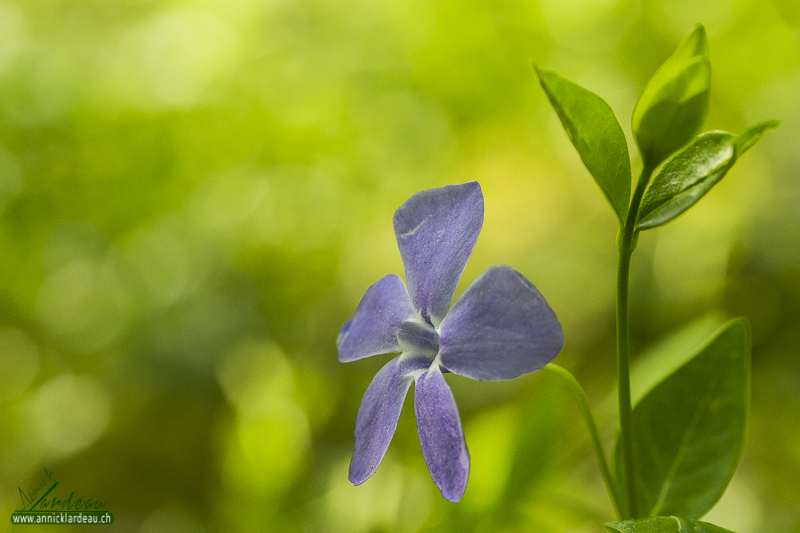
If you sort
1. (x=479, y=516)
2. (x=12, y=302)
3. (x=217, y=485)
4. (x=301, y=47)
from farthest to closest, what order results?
1. (x=301, y=47)
2. (x=12, y=302)
3. (x=217, y=485)
4. (x=479, y=516)

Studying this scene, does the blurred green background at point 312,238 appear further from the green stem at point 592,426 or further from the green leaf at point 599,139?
the green leaf at point 599,139

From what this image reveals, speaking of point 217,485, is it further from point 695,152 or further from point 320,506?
point 695,152

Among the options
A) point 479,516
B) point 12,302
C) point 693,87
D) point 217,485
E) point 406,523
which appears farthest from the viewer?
point 12,302

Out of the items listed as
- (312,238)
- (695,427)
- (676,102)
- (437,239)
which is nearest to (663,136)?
(676,102)

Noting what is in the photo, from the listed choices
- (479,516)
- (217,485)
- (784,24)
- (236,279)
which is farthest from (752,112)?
(217,485)

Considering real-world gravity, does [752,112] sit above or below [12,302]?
above

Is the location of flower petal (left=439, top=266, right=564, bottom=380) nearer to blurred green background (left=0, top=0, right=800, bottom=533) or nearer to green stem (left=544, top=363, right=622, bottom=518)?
green stem (left=544, top=363, right=622, bottom=518)
